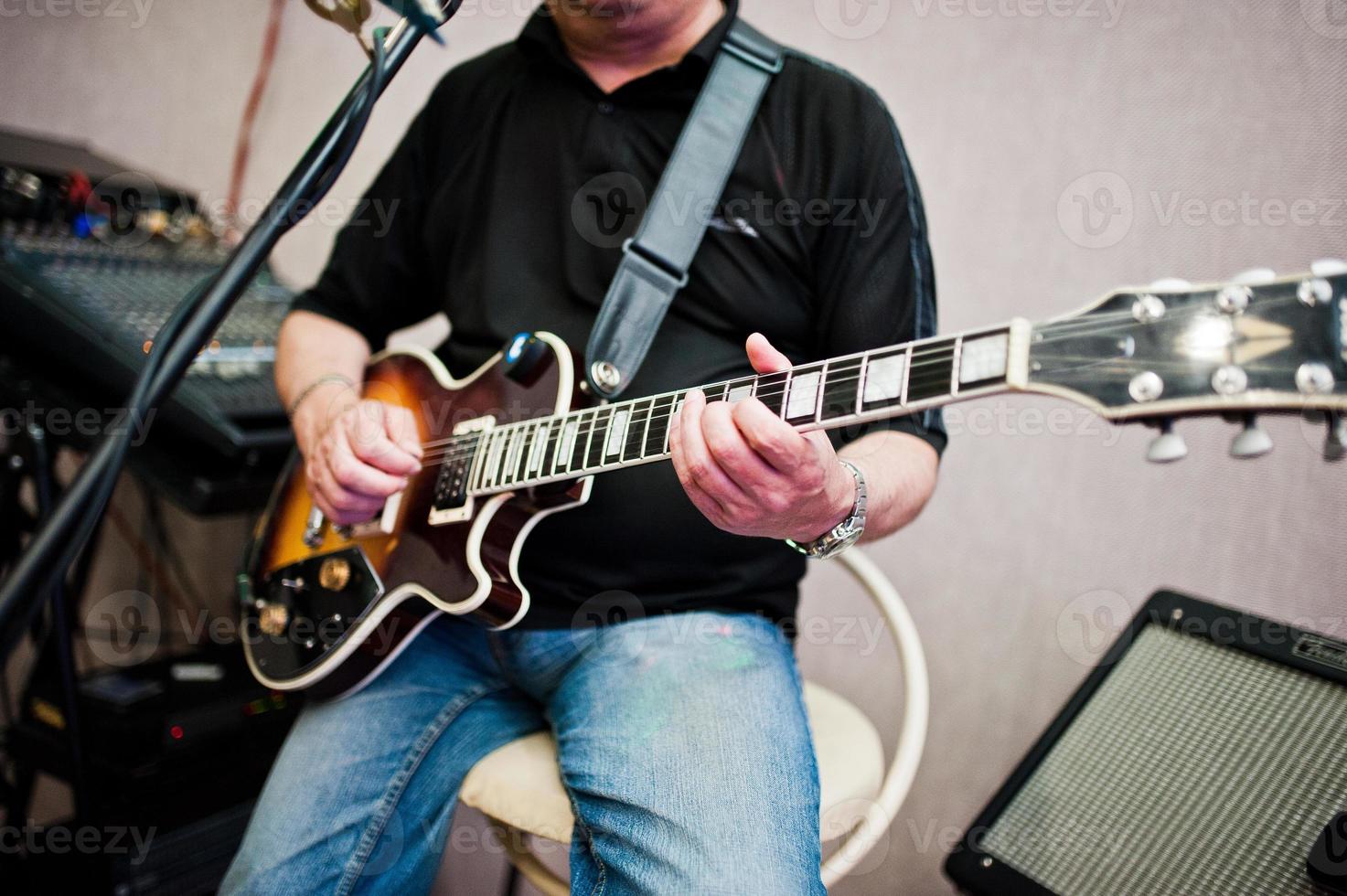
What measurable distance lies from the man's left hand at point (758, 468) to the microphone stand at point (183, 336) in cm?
30

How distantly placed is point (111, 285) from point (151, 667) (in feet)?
1.83

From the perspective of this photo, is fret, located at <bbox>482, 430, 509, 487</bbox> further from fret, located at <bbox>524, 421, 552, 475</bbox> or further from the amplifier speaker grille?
the amplifier speaker grille

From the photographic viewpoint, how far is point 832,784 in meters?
0.97

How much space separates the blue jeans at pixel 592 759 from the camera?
766 millimetres

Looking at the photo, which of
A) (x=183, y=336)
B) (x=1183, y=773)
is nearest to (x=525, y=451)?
(x=183, y=336)

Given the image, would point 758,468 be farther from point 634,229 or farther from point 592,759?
point 634,229

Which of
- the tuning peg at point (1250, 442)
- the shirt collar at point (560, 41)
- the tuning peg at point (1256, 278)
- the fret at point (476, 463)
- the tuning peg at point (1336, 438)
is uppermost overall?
A: the shirt collar at point (560, 41)

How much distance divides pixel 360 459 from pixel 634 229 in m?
0.40

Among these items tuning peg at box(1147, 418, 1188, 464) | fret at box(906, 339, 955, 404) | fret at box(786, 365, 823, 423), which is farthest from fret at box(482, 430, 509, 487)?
→ tuning peg at box(1147, 418, 1188, 464)

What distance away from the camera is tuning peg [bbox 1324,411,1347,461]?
49 centimetres

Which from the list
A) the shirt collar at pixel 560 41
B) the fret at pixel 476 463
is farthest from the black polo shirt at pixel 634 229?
the fret at pixel 476 463

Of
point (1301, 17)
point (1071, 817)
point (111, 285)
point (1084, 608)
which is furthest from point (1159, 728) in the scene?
point (111, 285)

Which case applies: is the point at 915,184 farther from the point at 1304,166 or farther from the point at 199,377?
the point at 199,377

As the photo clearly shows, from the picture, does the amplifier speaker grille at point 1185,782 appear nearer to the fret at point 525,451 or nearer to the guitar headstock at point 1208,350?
the guitar headstock at point 1208,350
